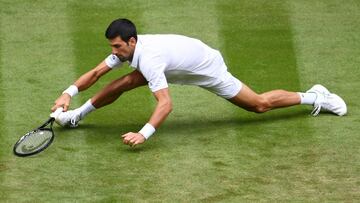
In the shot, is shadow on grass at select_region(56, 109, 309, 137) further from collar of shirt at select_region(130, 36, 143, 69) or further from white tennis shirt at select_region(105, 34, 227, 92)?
collar of shirt at select_region(130, 36, 143, 69)

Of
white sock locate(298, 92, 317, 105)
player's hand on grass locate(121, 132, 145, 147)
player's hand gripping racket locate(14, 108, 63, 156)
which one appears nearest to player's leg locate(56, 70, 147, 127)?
player's hand gripping racket locate(14, 108, 63, 156)

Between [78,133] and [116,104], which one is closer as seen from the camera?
[78,133]

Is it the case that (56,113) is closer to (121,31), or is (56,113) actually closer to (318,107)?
(121,31)

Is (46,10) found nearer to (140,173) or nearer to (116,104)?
(116,104)

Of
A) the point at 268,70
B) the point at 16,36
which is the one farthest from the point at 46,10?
the point at 268,70

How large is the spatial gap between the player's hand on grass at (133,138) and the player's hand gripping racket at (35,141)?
0.88 meters

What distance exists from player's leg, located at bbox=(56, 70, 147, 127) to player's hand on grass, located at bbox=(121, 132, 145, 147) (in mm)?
903

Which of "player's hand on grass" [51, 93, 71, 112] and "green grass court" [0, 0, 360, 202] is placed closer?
"green grass court" [0, 0, 360, 202]

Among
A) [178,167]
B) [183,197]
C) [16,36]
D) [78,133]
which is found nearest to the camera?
[183,197]

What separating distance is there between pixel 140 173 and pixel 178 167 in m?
0.45

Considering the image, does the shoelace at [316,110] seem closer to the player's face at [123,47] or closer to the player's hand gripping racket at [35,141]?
the player's face at [123,47]

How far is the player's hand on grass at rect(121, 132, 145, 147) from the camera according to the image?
1250 cm

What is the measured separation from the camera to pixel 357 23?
1672cm

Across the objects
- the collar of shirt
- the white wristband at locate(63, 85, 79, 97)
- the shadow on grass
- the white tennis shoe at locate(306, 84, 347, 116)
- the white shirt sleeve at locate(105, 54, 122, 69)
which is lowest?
the shadow on grass
